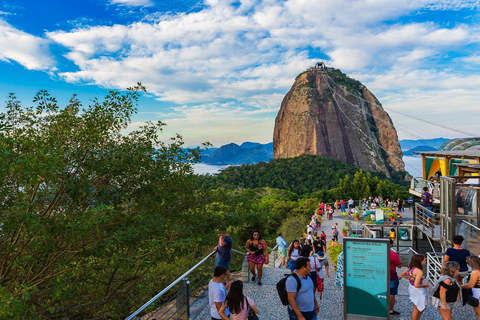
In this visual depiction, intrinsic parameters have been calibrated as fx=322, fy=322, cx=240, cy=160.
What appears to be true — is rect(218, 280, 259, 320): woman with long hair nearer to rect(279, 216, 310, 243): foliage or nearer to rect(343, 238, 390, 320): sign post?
rect(343, 238, 390, 320): sign post

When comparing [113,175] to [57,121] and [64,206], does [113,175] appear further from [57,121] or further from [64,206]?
[57,121]

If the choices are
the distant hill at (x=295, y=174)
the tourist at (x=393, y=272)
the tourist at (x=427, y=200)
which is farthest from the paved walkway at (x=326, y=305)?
the distant hill at (x=295, y=174)

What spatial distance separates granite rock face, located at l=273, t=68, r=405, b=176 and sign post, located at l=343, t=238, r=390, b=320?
7043cm

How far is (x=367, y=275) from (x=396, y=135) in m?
89.5

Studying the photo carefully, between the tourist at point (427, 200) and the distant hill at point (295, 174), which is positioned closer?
the tourist at point (427, 200)

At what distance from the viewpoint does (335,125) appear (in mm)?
78562

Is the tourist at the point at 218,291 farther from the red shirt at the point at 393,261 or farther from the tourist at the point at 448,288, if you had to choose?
the tourist at the point at 448,288

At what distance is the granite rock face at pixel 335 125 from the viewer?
7581 cm

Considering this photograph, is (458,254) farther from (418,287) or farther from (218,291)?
(218,291)

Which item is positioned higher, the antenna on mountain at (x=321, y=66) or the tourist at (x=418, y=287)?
the antenna on mountain at (x=321, y=66)

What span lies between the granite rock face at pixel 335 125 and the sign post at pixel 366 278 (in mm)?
70431

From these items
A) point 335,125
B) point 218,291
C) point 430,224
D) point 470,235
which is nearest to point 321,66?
point 335,125

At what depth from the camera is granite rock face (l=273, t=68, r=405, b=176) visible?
75.8m

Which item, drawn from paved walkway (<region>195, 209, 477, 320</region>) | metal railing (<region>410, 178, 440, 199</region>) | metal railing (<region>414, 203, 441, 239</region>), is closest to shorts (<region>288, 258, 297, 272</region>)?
paved walkway (<region>195, 209, 477, 320</region>)
